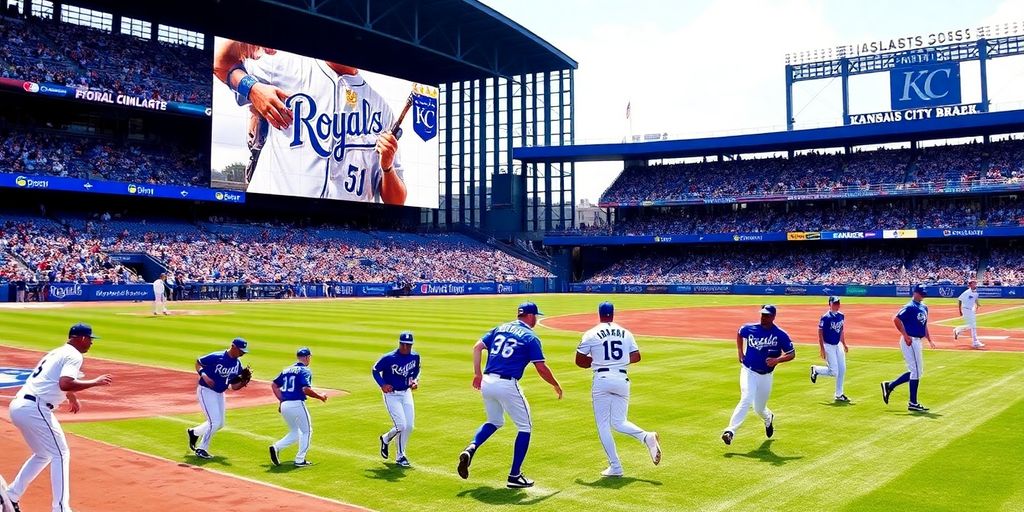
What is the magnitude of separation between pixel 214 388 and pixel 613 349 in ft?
17.8

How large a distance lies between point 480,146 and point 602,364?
79684mm

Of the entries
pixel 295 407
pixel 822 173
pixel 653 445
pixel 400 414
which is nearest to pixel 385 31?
pixel 822 173

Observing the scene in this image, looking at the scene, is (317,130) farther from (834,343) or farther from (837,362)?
(837,362)

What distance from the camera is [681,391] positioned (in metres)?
16.2

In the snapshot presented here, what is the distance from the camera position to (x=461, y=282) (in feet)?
224

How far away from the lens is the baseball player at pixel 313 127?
61.2m

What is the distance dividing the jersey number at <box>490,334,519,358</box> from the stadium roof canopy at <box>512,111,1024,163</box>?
67393 millimetres

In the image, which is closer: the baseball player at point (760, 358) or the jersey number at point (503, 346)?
the jersey number at point (503, 346)

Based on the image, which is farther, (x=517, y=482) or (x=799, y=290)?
(x=799, y=290)

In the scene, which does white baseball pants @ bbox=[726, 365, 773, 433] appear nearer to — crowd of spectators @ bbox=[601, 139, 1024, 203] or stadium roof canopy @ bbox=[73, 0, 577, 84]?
stadium roof canopy @ bbox=[73, 0, 577, 84]

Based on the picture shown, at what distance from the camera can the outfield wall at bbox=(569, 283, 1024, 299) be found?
190ft

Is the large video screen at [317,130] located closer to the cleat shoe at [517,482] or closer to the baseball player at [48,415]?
the baseball player at [48,415]

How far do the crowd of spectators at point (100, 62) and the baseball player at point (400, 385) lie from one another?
52930 mm

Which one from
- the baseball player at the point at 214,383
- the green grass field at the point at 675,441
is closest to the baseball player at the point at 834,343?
the green grass field at the point at 675,441
